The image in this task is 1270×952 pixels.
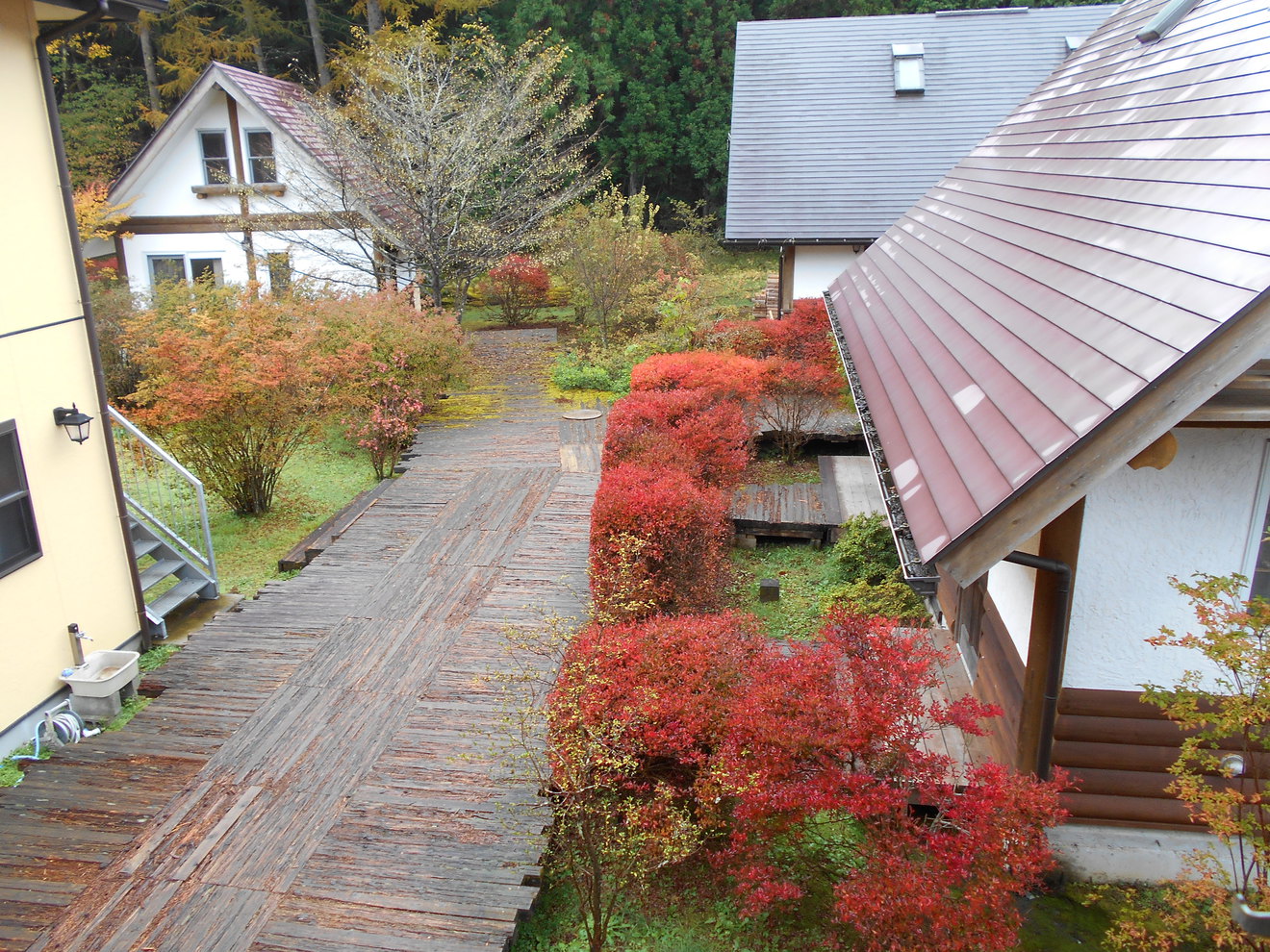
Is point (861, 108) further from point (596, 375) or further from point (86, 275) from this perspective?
point (86, 275)

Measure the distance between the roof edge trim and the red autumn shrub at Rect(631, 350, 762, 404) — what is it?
85.6 inches

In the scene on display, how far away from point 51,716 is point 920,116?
1848cm

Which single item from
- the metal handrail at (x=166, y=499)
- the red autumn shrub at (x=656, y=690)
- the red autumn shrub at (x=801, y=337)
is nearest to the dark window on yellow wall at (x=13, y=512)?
the metal handrail at (x=166, y=499)

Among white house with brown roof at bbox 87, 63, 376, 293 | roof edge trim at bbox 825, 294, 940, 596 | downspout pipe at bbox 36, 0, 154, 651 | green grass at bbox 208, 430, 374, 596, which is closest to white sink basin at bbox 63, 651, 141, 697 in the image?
downspout pipe at bbox 36, 0, 154, 651

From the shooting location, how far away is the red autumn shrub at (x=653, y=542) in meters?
7.49

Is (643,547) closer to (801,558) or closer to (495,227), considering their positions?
(801,558)

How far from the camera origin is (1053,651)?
5000mm

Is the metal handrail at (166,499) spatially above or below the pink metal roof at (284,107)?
below

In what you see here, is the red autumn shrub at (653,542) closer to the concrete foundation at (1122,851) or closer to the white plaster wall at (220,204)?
the concrete foundation at (1122,851)

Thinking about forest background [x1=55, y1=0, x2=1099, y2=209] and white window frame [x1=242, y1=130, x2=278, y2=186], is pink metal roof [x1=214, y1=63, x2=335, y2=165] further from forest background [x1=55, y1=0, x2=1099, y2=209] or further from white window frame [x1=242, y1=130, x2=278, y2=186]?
forest background [x1=55, y1=0, x2=1099, y2=209]

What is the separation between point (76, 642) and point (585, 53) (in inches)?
1091

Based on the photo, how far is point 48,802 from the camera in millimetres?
6078

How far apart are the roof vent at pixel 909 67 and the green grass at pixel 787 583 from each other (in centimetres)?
1290

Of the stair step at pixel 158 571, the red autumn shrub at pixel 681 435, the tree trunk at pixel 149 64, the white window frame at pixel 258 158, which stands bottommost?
the stair step at pixel 158 571
